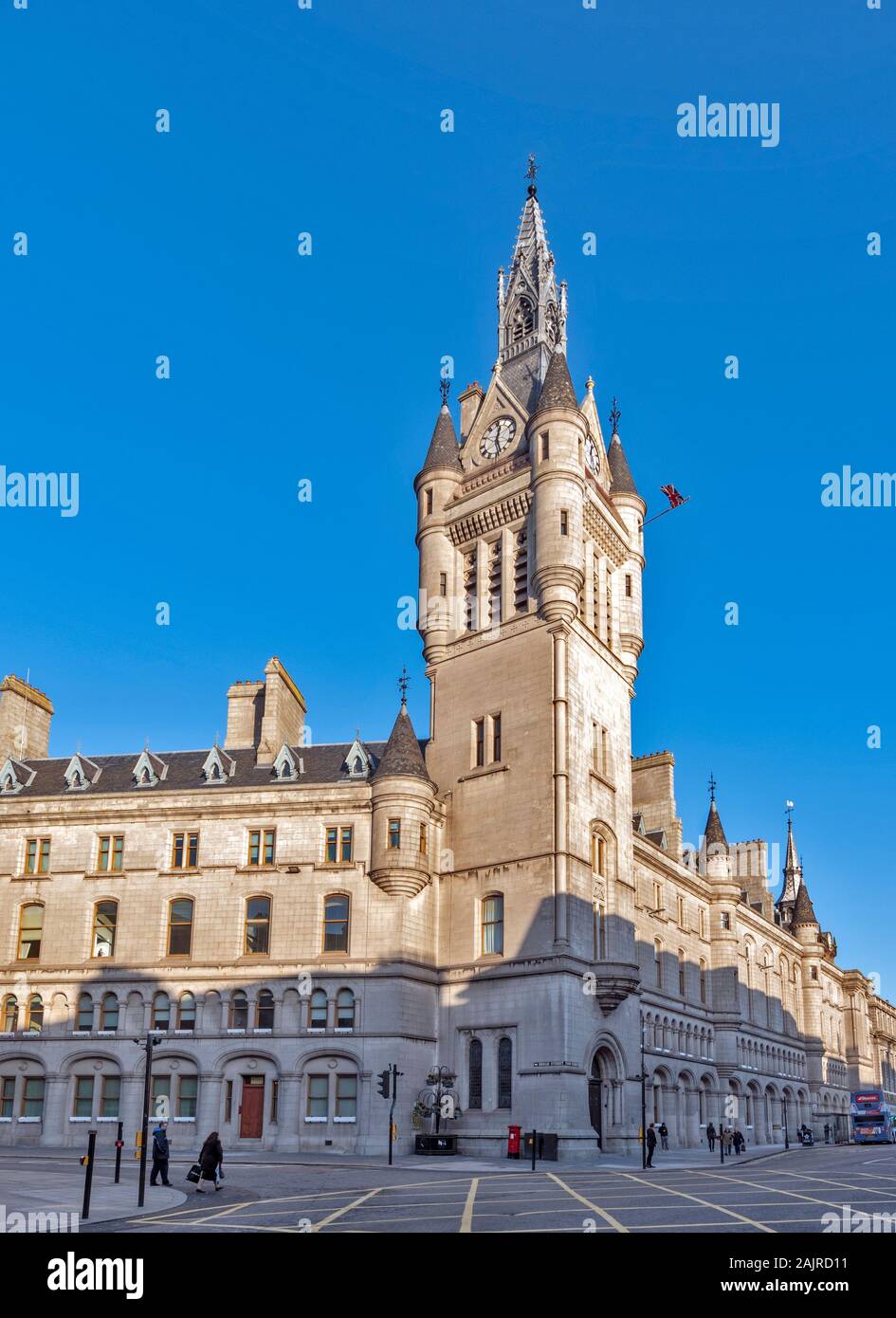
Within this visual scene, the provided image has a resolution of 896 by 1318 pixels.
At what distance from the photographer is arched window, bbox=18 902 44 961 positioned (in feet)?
169

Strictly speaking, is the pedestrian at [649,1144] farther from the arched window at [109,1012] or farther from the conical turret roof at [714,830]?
the conical turret roof at [714,830]

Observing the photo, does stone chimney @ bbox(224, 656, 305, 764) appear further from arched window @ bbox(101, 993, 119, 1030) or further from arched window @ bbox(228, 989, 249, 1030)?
arched window @ bbox(101, 993, 119, 1030)

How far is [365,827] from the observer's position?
167 feet

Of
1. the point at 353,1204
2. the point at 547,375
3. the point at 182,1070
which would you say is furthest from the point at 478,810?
the point at 353,1204

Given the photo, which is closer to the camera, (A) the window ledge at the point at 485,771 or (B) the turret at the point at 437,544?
(A) the window ledge at the point at 485,771

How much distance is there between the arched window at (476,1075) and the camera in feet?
160

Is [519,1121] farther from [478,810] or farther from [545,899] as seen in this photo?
[478,810]

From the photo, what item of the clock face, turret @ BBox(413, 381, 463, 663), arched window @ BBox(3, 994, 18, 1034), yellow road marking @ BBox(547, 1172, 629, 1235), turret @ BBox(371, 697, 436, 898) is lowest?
yellow road marking @ BBox(547, 1172, 629, 1235)

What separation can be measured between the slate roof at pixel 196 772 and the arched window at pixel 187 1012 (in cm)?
870

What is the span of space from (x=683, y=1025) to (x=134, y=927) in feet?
105

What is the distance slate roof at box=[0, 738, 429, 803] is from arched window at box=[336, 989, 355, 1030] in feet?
28.9

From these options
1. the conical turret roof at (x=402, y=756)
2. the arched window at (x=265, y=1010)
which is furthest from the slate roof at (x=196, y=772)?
the arched window at (x=265, y=1010)

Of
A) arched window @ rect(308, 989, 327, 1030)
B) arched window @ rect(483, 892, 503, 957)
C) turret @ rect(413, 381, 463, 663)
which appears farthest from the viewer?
turret @ rect(413, 381, 463, 663)

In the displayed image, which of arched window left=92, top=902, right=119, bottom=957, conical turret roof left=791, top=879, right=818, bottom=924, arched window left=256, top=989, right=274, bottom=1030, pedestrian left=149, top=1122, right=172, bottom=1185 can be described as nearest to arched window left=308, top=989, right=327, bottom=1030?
arched window left=256, top=989, right=274, bottom=1030
